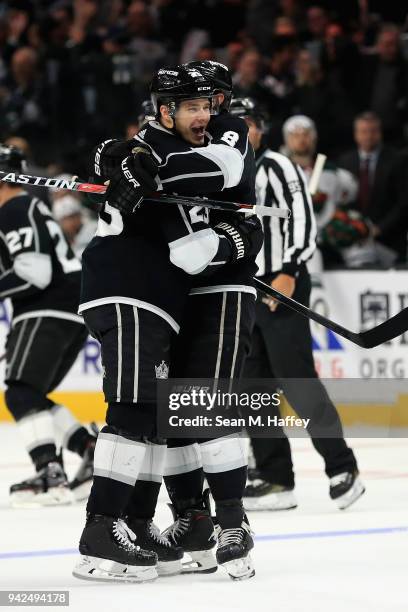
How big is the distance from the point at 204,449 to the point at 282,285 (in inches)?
61.9

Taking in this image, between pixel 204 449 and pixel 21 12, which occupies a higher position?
pixel 21 12

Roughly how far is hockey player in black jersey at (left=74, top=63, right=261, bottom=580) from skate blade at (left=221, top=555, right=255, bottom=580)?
22 cm

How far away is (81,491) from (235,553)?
193 cm

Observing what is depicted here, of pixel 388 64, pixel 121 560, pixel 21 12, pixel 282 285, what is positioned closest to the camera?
pixel 121 560

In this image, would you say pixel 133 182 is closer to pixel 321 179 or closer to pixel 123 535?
pixel 123 535

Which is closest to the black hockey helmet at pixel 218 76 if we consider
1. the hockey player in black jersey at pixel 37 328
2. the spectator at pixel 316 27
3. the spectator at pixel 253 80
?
the hockey player in black jersey at pixel 37 328

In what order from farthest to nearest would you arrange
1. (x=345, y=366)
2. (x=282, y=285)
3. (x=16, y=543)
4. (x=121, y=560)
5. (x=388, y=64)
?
(x=388, y=64) < (x=345, y=366) < (x=282, y=285) < (x=16, y=543) < (x=121, y=560)

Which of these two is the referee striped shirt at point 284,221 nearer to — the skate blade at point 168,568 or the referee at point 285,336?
the referee at point 285,336

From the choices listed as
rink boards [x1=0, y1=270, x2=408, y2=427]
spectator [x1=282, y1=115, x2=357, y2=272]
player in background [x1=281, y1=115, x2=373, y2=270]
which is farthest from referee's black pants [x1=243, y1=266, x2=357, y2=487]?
player in background [x1=281, y1=115, x2=373, y2=270]

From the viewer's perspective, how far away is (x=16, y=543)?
4.49m

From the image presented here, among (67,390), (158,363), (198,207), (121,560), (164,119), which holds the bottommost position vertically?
(67,390)

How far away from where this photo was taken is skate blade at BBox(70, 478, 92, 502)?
5.55 meters

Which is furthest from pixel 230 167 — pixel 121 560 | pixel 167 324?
pixel 121 560

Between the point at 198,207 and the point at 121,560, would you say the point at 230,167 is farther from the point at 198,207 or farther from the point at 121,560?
the point at 121,560
